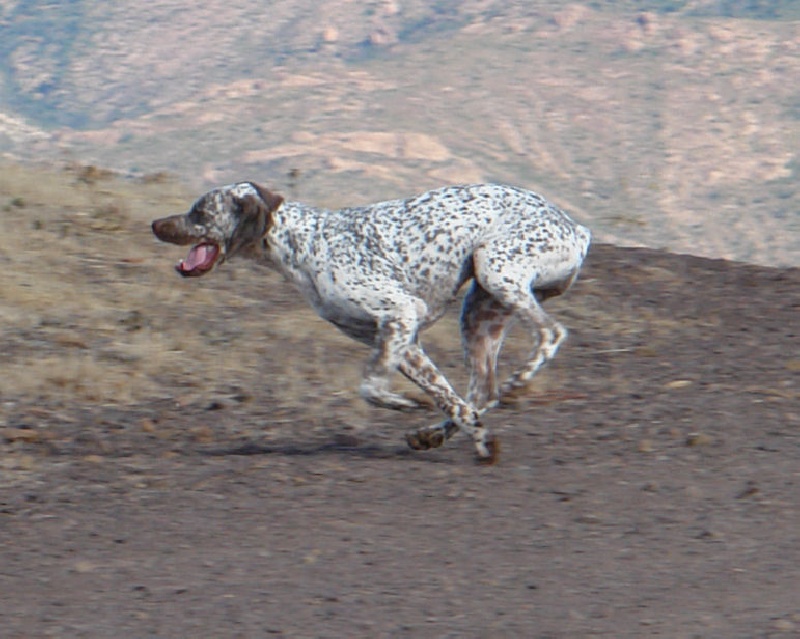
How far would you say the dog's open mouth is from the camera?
605 cm

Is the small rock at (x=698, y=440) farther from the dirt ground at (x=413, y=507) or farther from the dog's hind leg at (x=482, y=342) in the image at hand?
the dog's hind leg at (x=482, y=342)

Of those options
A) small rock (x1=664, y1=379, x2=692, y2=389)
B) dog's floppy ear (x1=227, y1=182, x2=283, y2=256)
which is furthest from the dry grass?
small rock (x1=664, y1=379, x2=692, y2=389)

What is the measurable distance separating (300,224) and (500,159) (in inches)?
2115

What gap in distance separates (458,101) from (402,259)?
60.6m

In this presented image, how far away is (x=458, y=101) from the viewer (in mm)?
65688

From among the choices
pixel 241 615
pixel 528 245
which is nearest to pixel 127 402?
pixel 528 245

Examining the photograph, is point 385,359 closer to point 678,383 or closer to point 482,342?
point 482,342

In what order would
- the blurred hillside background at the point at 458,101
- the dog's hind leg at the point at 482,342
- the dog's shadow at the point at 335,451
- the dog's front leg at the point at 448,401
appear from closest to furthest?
the dog's front leg at the point at 448,401 → the dog's shadow at the point at 335,451 → the dog's hind leg at the point at 482,342 → the blurred hillside background at the point at 458,101

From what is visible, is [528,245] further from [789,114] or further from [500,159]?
[789,114]

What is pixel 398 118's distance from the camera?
63.9 meters

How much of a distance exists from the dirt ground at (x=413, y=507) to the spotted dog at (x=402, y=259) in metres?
0.42

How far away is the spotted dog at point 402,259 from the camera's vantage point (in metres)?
5.93

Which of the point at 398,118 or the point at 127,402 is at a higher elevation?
the point at 127,402

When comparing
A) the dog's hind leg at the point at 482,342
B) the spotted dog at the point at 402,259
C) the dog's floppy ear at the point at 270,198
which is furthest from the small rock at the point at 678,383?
the dog's floppy ear at the point at 270,198
